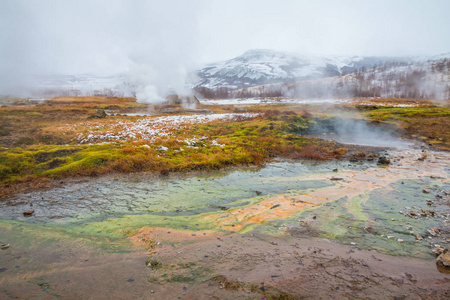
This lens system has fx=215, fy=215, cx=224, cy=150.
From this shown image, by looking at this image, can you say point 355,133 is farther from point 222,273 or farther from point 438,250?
point 222,273

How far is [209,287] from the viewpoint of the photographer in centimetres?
471

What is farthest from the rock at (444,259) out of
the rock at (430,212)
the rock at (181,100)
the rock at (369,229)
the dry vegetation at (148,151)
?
the rock at (181,100)

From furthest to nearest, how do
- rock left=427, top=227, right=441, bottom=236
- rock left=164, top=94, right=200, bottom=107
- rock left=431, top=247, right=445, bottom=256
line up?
1. rock left=164, top=94, right=200, bottom=107
2. rock left=427, top=227, right=441, bottom=236
3. rock left=431, top=247, right=445, bottom=256

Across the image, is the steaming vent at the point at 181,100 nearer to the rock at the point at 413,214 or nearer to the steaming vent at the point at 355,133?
the steaming vent at the point at 355,133

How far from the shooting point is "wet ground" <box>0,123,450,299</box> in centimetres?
473

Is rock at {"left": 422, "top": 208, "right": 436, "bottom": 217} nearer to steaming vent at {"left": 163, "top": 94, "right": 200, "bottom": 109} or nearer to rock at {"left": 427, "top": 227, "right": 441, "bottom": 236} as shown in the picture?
rock at {"left": 427, "top": 227, "right": 441, "bottom": 236}

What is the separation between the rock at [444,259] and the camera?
5265 millimetres

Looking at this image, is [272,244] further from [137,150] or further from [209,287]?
[137,150]

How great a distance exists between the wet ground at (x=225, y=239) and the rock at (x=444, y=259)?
0.19 meters

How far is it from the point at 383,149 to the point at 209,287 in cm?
2032

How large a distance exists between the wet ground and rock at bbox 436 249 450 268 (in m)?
0.19

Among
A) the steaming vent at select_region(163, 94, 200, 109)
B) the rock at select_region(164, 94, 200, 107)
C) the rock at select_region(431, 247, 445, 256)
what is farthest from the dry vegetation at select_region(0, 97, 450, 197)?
the rock at select_region(164, 94, 200, 107)

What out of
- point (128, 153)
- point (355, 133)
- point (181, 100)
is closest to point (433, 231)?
point (128, 153)

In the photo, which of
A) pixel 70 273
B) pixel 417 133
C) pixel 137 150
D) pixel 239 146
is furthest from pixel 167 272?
pixel 417 133
